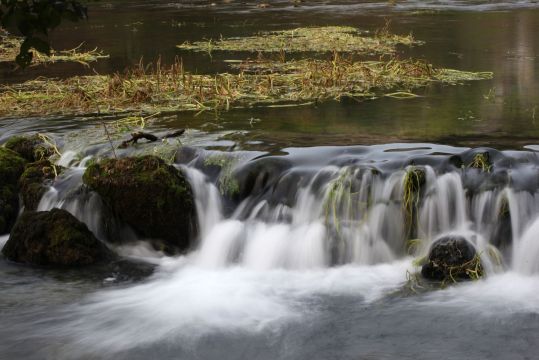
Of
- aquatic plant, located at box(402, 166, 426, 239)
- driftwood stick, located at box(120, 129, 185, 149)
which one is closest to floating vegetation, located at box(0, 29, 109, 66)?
driftwood stick, located at box(120, 129, 185, 149)

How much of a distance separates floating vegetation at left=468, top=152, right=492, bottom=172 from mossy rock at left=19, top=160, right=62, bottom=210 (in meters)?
4.95

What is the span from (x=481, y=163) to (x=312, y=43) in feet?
41.4

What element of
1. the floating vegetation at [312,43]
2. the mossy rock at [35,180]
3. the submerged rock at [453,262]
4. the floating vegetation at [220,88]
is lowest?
the submerged rock at [453,262]

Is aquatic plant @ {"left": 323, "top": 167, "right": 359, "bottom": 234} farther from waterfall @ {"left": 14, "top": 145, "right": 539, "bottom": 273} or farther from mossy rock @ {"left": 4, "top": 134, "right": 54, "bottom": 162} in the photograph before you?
mossy rock @ {"left": 4, "top": 134, "right": 54, "bottom": 162}

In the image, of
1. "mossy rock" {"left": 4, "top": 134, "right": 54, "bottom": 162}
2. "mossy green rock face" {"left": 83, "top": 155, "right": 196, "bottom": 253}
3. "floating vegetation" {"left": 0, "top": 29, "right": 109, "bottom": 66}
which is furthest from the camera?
"floating vegetation" {"left": 0, "top": 29, "right": 109, "bottom": 66}

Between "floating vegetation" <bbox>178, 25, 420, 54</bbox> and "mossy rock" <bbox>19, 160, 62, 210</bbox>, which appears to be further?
"floating vegetation" <bbox>178, 25, 420, 54</bbox>

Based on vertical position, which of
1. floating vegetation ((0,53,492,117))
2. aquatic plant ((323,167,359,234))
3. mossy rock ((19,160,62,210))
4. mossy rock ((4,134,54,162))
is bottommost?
aquatic plant ((323,167,359,234))

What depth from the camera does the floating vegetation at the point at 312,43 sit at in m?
19.7

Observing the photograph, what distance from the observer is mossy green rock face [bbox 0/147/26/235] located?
982cm

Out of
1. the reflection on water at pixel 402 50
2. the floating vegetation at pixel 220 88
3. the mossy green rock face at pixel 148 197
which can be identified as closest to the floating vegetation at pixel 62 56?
the reflection on water at pixel 402 50

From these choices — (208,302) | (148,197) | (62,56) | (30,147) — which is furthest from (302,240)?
(62,56)

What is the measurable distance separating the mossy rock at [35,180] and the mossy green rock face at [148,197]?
85 cm

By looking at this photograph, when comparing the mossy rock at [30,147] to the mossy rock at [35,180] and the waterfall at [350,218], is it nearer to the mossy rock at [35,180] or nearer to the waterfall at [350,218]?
the mossy rock at [35,180]

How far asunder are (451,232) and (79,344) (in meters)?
3.91
